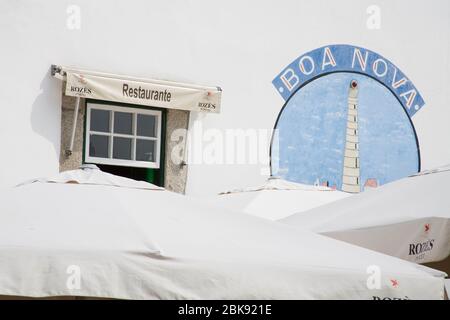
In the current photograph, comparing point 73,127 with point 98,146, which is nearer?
point 73,127

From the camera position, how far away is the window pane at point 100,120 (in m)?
10.3

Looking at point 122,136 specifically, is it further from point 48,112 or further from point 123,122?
point 48,112

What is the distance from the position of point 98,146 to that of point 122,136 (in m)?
0.32

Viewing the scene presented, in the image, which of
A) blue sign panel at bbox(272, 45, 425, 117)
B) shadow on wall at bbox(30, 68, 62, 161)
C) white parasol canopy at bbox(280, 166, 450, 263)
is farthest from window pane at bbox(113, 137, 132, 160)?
white parasol canopy at bbox(280, 166, 450, 263)

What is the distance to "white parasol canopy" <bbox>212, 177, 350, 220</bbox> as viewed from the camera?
29.3 feet

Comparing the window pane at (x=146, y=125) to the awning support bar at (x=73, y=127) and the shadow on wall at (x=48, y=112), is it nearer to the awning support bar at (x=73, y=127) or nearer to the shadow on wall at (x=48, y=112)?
the awning support bar at (x=73, y=127)

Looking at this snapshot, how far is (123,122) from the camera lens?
1045 centimetres

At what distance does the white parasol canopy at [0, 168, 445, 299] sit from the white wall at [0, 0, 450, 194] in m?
4.82

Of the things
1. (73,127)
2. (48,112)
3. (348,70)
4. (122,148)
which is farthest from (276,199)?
(348,70)

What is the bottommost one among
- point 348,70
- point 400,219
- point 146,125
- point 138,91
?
point 400,219

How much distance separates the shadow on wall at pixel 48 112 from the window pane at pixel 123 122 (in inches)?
29.0

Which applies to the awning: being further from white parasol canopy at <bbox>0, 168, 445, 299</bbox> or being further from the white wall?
white parasol canopy at <bbox>0, 168, 445, 299</bbox>
